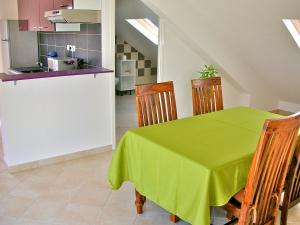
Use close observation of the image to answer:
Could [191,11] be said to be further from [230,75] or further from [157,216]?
[157,216]

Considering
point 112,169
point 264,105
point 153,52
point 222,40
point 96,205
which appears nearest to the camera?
point 112,169

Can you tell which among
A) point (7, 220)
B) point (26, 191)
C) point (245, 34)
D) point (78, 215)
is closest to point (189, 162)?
point (78, 215)

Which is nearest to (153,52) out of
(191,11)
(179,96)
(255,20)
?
(179,96)

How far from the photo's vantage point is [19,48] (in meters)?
5.54

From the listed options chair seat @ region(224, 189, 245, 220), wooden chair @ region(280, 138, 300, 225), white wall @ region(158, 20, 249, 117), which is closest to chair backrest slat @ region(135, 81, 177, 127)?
chair seat @ region(224, 189, 245, 220)

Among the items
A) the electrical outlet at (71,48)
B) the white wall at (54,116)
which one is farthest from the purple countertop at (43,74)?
the electrical outlet at (71,48)

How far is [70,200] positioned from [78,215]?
25cm

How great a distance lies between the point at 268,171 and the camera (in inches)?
71.3

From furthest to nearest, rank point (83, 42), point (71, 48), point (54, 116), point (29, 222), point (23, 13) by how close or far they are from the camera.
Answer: point (23, 13)
point (71, 48)
point (83, 42)
point (54, 116)
point (29, 222)

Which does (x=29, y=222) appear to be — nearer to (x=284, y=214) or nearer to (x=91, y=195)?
(x=91, y=195)

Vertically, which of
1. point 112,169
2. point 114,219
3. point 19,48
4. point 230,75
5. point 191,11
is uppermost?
point 191,11

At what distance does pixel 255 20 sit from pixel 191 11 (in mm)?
757

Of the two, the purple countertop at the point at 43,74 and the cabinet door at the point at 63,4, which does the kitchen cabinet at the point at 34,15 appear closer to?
A: the cabinet door at the point at 63,4

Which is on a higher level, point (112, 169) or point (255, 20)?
point (255, 20)
